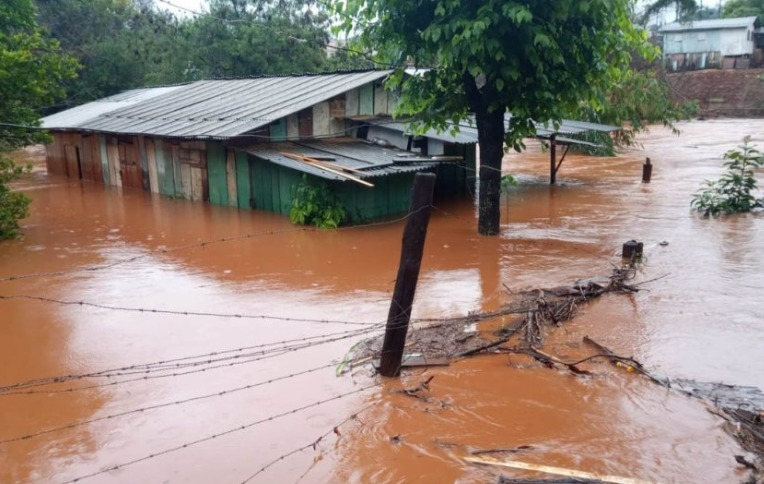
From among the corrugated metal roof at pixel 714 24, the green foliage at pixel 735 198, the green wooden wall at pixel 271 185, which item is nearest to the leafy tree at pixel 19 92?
the green wooden wall at pixel 271 185

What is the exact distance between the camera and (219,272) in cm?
1183

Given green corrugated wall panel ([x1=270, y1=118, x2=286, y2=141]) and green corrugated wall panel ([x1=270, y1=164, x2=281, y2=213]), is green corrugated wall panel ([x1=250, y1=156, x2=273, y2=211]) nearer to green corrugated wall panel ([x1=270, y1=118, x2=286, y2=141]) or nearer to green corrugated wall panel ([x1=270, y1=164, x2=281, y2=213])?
green corrugated wall panel ([x1=270, y1=164, x2=281, y2=213])

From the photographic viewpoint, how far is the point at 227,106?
18.6m

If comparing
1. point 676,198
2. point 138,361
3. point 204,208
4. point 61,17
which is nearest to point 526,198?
point 676,198

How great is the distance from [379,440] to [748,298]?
6548 mm

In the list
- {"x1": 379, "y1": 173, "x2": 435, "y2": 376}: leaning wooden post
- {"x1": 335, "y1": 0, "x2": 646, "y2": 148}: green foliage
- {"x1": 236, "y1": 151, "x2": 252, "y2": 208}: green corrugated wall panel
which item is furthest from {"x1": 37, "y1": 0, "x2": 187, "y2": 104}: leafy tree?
{"x1": 379, "y1": 173, "x2": 435, "y2": 376}: leaning wooden post

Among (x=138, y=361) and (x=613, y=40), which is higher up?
(x=613, y=40)

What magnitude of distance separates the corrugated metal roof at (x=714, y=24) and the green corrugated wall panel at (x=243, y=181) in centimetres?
4362

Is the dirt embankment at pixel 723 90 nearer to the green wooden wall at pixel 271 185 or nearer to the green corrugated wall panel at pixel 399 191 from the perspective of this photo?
the green corrugated wall panel at pixel 399 191

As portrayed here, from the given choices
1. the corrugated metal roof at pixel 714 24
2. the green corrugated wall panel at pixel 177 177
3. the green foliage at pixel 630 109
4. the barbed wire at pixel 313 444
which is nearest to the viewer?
the barbed wire at pixel 313 444

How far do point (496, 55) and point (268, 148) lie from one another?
6.81 metres

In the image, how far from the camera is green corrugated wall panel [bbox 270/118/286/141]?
52.7ft

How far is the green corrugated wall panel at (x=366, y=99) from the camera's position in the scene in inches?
703

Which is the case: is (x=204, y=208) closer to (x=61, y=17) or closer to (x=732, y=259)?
(x=732, y=259)
